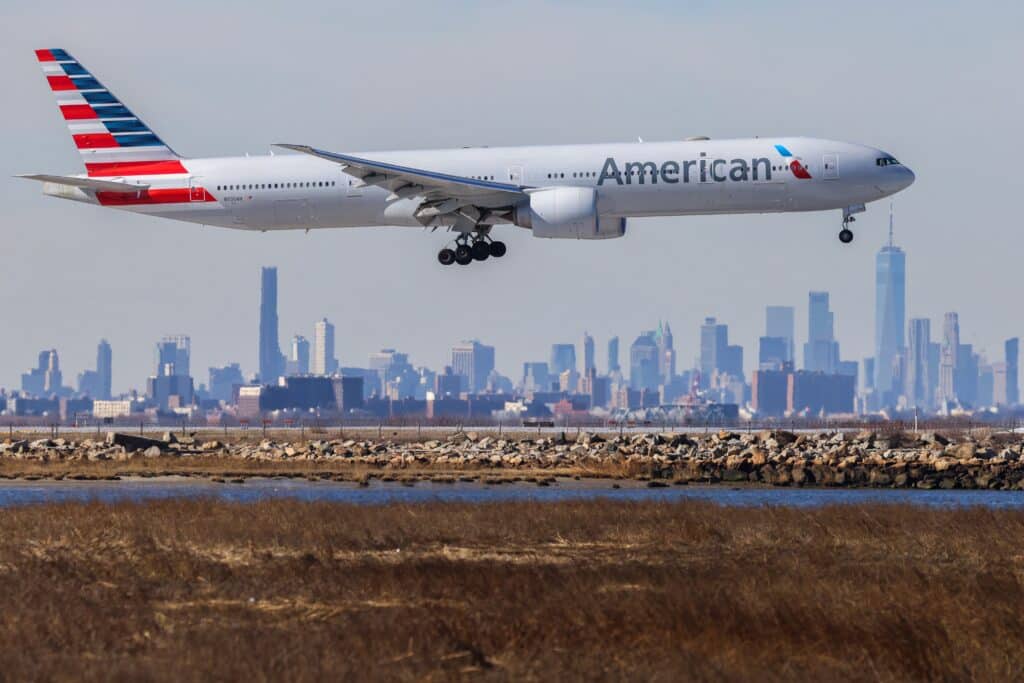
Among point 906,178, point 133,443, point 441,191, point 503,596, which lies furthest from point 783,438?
point 503,596

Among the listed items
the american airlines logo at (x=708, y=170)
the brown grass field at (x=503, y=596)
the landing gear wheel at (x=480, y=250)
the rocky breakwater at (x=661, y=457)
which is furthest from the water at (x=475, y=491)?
the brown grass field at (x=503, y=596)

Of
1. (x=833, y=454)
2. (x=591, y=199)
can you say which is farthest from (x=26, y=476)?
(x=833, y=454)

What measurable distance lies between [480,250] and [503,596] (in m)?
35.6

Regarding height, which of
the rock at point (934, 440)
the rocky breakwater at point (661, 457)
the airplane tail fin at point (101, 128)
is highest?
the airplane tail fin at point (101, 128)

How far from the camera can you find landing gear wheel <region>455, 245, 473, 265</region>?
5547 centimetres

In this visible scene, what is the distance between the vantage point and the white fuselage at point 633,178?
51.1m

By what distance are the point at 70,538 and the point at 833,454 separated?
37.1 meters

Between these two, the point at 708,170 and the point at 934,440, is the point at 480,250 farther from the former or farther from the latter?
the point at 934,440

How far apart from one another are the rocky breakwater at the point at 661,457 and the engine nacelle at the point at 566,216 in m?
7.61

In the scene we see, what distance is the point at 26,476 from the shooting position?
52.3 metres

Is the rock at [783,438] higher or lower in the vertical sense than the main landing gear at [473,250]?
lower

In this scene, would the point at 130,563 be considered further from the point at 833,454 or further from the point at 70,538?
the point at 833,454

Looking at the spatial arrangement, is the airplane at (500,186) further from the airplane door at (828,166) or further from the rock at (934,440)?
the rock at (934,440)

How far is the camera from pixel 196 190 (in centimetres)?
5744
